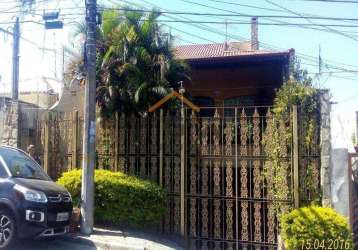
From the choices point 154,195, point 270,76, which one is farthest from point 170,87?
point 270,76

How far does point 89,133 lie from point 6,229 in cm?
251

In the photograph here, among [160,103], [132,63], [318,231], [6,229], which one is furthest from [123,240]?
[132,63]

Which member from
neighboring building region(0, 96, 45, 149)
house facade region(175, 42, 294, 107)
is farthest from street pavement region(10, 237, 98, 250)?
house facade region(175, 42, 294, 107)

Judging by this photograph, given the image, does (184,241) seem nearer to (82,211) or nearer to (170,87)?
(82,211)

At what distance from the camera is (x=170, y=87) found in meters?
10.8

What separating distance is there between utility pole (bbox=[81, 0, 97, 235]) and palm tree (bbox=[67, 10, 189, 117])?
4.40 ft

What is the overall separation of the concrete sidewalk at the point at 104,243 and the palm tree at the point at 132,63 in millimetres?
3156

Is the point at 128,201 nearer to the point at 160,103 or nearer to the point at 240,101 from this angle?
the point at 160,103

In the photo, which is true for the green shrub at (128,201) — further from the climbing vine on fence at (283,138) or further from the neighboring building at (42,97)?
the neighboring building at (42,97)

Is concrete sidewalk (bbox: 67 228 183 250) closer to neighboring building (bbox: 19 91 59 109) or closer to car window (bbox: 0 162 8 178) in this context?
car window (bbox: 0 162 8 178)

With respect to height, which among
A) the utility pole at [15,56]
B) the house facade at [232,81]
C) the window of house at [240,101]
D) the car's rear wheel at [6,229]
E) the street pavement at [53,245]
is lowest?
the street pavement at [53,245]

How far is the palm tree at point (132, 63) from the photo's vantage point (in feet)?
34.1

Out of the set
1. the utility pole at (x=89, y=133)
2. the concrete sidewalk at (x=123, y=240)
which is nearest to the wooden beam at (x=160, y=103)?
the utility pole at (x=89, y=133)

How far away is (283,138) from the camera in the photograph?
28.2ft
